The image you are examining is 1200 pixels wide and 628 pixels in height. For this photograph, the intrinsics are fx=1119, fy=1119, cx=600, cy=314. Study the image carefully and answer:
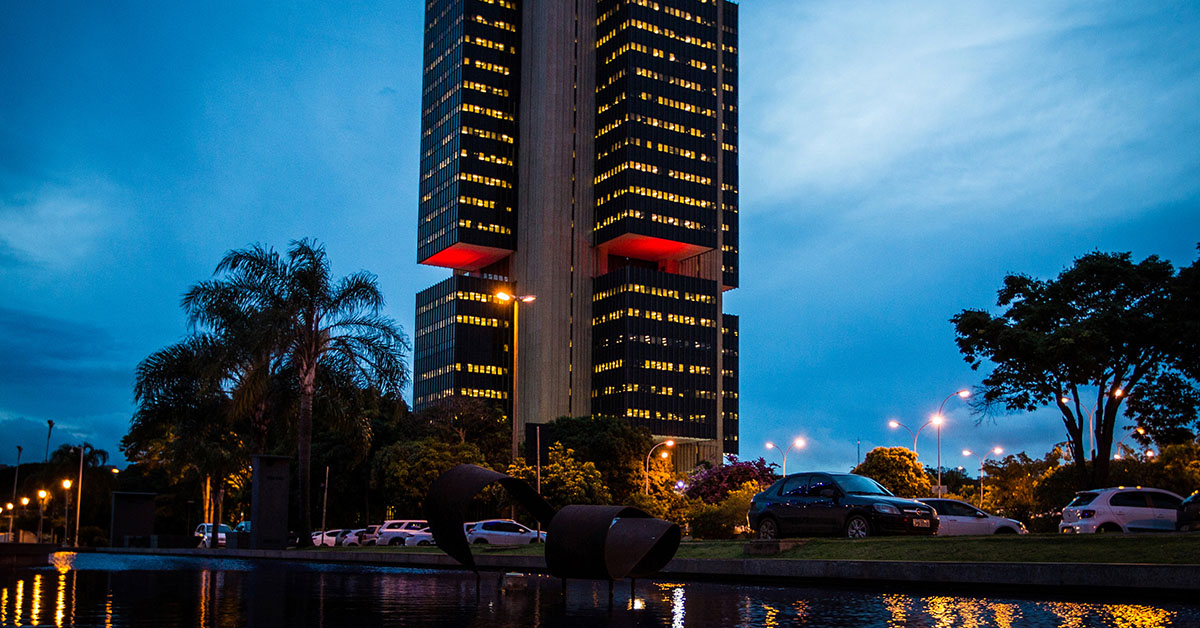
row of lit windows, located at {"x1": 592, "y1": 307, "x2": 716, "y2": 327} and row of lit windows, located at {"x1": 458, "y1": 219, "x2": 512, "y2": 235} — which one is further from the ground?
row of lit windows, located at {"x1": 458, "y1": 219, "x2": 512, "y2": 235}

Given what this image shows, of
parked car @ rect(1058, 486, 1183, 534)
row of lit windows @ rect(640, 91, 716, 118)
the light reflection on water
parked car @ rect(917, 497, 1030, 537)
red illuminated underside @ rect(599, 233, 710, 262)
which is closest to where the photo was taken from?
the light reflection on water

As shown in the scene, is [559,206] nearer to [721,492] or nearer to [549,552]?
[721,492]

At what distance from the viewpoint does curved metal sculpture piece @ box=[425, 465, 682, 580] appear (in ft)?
37.6

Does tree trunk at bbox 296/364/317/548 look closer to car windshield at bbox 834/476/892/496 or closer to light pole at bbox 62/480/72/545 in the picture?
car windshield at bbox 834/476/892/496

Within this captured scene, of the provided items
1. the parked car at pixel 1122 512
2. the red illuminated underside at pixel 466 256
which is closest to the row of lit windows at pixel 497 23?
the red illuminated underside at pixel 466 256

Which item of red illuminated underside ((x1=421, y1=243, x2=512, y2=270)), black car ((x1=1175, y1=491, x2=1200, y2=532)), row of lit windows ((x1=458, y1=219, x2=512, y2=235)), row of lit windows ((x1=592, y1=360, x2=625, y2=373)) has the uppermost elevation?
row of lit windows ((x1=458, y1=219, x2=512, y2=235))

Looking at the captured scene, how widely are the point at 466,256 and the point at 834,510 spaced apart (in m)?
135

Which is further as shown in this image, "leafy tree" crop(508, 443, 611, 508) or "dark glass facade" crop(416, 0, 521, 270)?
"dark glass facade" crop(416, 0, 521, 270)

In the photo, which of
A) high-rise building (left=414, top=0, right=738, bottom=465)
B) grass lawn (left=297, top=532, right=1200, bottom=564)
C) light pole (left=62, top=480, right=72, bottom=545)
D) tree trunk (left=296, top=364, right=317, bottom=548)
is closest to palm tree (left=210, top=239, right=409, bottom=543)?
tree trunk (left=296, top=364, right=317, bottom=548)

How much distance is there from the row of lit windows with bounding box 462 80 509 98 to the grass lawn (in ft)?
452

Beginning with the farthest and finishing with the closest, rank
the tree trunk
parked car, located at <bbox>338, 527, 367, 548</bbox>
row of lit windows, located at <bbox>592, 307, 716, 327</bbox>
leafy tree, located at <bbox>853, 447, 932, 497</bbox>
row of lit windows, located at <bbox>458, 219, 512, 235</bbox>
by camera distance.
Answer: row of lit windows, located at <bbox>458, 219, 512, 235</bbox>
row of lit windows, located at <bbox>592, 307, 716, 327</bbox>
leafy tree, located at <bbox>853, 447, 932, 497</bbox>
parked car, located at <bbox>338, 527, 367, 548</bbox>
the tree trunk

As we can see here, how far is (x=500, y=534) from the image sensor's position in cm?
4522

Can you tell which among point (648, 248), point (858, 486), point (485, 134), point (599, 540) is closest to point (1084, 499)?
point (858, 486)

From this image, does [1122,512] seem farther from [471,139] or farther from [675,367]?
[471,139]
